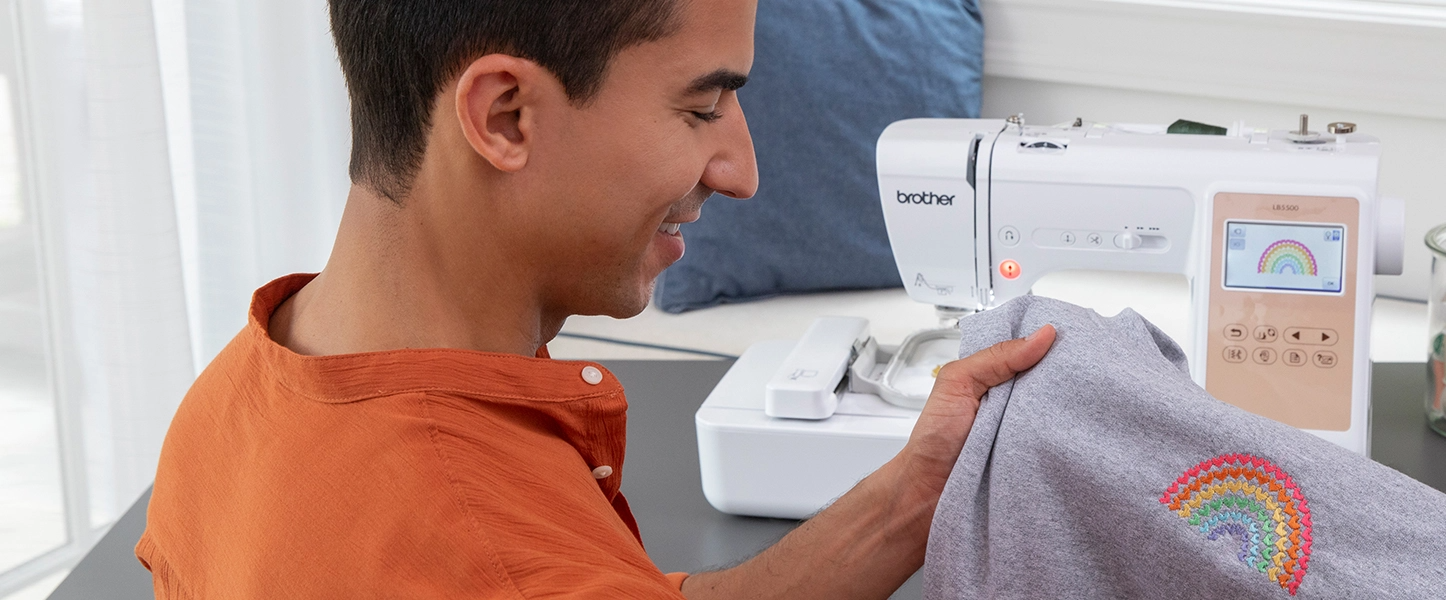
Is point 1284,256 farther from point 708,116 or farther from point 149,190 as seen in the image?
point 149,190

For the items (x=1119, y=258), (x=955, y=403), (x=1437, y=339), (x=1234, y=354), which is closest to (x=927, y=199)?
(x=1119, y=258)

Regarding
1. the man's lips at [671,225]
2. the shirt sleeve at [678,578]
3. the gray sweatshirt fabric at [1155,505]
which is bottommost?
the shirt sleeve at [678,578]

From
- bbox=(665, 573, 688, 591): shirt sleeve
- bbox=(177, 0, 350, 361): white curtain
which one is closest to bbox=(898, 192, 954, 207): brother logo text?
bbox=(665, 573, 688, 591): shirt sleeve

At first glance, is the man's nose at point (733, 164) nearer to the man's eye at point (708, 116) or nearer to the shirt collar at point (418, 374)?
the man's eye at point (708, 116)

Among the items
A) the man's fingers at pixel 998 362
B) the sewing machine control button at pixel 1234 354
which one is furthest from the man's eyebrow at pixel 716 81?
the sewing machine control button at pixel 1234 354

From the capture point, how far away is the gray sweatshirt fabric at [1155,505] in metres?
0.85

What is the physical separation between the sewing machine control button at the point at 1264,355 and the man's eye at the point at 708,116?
0.82 metres

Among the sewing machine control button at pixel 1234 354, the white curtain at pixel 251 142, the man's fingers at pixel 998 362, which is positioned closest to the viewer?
the man's fingers at pixel 998 362

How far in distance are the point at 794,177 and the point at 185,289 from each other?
1078 mm

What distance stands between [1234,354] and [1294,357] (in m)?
0.06

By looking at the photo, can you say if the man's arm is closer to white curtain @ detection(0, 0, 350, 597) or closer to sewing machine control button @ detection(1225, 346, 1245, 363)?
sewing machine control button @ detection(1225, 346, 1245, 363)

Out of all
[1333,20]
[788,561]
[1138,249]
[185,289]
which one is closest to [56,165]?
[185,289]

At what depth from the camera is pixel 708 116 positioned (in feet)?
2.65

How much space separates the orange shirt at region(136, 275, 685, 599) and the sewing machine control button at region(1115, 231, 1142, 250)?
2.62 ft
